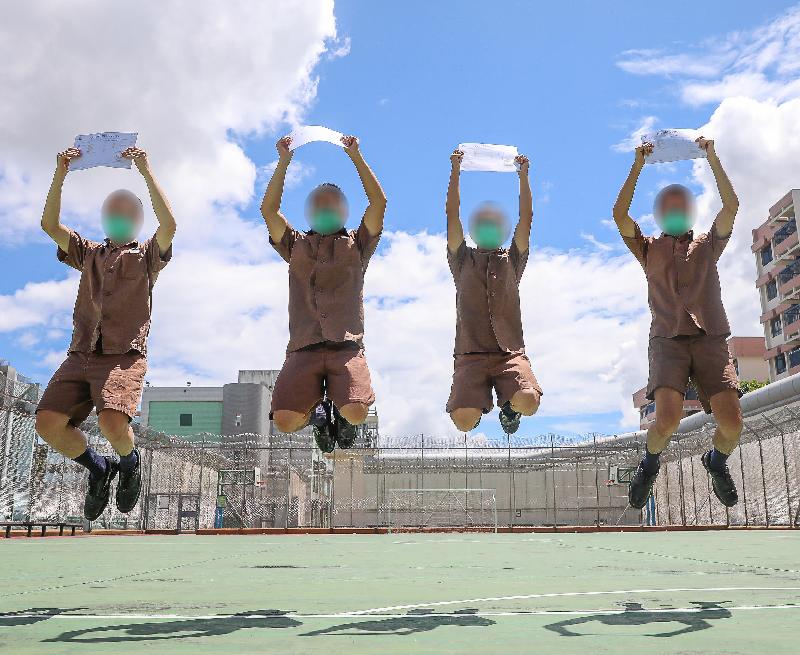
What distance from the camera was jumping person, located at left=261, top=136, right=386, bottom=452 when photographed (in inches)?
199

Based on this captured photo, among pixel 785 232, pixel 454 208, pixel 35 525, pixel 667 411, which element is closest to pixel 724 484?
pixel 667 411

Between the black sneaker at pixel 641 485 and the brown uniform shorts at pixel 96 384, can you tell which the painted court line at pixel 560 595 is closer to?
the black sneaker at pixel 641 485

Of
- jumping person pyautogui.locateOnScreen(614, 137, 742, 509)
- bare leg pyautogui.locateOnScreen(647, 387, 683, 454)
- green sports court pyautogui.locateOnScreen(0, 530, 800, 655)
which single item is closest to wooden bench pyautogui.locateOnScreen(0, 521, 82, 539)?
green sports court pyautogui.locateOnScreen(0, 530, 800, 655)

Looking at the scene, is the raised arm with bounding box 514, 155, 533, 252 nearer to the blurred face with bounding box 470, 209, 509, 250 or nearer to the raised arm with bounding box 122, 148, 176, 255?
the blurred face with bounding box 470, 209, 509, 250

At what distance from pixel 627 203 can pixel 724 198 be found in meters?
0.65

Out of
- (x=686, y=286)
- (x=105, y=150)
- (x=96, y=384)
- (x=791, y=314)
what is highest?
(x=791, y=314)

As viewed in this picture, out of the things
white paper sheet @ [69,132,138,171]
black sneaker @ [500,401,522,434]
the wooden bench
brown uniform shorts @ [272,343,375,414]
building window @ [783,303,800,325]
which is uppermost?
building window @ [783,303,800,325]

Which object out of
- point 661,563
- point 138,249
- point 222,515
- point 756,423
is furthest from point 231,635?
point 222,515

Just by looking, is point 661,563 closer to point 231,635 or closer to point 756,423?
point 231,635

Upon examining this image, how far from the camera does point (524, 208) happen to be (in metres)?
5.96

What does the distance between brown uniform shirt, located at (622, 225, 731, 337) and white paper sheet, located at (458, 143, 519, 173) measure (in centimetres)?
119

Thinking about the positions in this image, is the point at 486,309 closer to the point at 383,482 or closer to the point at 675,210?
the point at 675,210

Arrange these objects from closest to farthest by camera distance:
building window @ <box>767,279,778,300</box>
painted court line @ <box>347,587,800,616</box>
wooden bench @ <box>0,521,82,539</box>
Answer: painted court line @ <box>347,587,800,616</box>
wooden bench @ <box>0,521,82,539</box>
building window @ <box>767,279,778,300</box>

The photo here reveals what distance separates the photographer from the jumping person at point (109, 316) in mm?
5246
